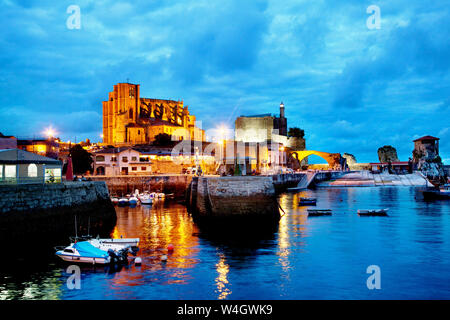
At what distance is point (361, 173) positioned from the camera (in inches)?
3184

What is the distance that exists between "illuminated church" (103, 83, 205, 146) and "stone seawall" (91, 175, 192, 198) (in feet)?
173

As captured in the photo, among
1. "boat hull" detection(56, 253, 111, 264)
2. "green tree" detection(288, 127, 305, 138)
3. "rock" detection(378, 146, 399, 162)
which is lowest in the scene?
"boat hull" detection(56, 253, 111, 264)

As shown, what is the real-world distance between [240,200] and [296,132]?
83.7 metres

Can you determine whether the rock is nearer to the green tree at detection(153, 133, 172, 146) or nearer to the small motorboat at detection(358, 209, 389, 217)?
the green tree at detection(153, 133, 172, 146)

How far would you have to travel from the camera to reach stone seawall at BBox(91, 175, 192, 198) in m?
55.2

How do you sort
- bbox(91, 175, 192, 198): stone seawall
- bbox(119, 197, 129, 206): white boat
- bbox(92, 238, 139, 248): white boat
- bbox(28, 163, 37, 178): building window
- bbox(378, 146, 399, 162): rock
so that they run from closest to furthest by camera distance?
1. bbox(92, 238, 139, 248): white boat
2. bbox(28, 163, 37, 178): building window
3. bbox(119, 197, 129, 206): white boat
4. bbox(91, 175, 192, 198): stone seawall
5. bbox(378, 146, 399, 162): rock

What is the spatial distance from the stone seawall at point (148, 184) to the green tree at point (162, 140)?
41.4 m

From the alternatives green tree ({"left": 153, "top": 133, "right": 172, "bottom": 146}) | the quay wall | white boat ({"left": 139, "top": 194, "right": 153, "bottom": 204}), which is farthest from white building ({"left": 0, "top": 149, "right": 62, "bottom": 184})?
green tree ({"left": 153, "top": 133, "right": 172, "bottom": 146})

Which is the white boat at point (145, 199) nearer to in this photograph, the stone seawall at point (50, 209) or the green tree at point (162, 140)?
the stone seawall at point (50, 209)

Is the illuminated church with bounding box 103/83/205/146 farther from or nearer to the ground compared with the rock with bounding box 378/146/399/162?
farther from the ground

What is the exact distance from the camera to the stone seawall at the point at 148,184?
2174 inches
